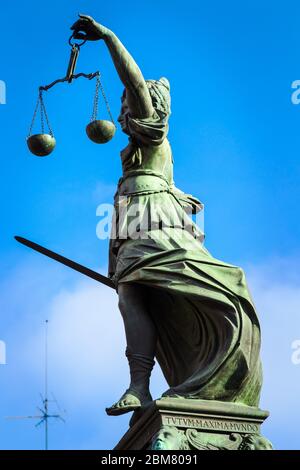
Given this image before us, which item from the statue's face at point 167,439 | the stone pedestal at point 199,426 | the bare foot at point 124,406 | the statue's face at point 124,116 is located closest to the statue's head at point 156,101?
the statue's face at point 124,116

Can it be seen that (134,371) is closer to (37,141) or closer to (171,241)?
(171,241)

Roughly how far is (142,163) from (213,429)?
3.42m

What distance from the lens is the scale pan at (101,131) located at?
1562 cm

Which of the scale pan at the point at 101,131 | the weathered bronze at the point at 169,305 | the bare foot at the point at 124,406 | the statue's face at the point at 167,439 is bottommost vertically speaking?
the statue's face at the point at 167,439

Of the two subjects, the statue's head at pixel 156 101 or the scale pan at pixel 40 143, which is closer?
the statue's head at pixel 156 101

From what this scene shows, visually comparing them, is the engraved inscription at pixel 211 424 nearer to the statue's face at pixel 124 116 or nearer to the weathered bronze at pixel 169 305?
the weathered bronze at pixel 169 305

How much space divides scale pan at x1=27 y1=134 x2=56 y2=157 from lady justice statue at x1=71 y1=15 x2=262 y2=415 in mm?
1456

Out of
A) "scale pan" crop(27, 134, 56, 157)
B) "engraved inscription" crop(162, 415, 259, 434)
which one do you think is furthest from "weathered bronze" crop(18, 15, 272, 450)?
"scale pan" crop(27, 134, 56, 157)

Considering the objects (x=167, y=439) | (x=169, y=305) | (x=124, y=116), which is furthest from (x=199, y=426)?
(x=124, y=116)

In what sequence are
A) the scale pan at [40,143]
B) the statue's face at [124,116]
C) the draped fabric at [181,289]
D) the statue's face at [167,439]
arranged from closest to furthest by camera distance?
1. the statue's face at [167,439]
2. the draped fabric at [181,289]
3. the statue's face at [124,116]
4. the scale pan at [40,143]

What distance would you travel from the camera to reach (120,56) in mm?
14203

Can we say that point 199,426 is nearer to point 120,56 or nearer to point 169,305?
point 169,305

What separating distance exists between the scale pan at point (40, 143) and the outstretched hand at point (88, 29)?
1.92 metres

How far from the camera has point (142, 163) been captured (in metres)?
14.7
